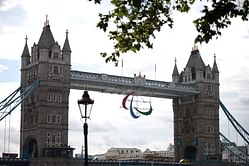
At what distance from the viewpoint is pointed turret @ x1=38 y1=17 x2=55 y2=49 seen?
89188 mm

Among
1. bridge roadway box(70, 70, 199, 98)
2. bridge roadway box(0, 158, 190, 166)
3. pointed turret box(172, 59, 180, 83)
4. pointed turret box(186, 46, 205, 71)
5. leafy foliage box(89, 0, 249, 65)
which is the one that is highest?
pointed turret box(186, 46, 205, 71)

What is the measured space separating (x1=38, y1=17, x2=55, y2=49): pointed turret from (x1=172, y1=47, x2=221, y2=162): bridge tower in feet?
93.0

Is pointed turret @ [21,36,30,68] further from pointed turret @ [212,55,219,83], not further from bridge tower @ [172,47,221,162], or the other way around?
pointed turret @ [212,55,219,83]

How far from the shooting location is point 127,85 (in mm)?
93375

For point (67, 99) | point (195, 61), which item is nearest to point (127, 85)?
point (67, 99)

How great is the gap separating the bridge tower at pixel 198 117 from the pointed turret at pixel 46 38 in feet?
93.0

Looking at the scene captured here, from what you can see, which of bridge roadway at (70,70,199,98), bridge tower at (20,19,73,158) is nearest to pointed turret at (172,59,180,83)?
bridge roadway at (70,70,199,98)

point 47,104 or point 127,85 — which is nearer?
point 47,104

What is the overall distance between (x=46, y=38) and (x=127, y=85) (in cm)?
1514

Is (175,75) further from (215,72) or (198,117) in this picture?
(198,117)

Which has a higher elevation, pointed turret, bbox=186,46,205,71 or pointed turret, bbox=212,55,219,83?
pointed turret, bbox=186,46,205,71

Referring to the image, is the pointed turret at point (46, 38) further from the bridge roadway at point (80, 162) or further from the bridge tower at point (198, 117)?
the bridge tower at point (198, 117)

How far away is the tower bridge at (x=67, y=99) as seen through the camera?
86.2 m

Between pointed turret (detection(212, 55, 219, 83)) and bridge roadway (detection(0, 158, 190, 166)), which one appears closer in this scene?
bridge roadway (detection(0, 158, 190, 166))
